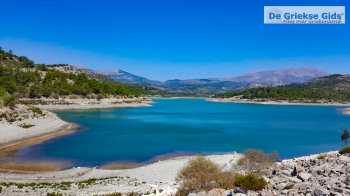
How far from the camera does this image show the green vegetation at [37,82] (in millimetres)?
150000

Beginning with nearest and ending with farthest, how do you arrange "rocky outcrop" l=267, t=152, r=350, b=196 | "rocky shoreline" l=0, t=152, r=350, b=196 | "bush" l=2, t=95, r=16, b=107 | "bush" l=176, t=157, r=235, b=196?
"rocky outcrop" l=267, t=152, r=350, b=196, "rocky shoreline" l=0, t=152, r=350, b=196, "bush" l=176, t=157, r=235, b=196, "bush" l=2, t=95, r=16, b=107

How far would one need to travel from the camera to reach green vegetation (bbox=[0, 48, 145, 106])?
150000 millimetres

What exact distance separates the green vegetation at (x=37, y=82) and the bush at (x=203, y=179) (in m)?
126

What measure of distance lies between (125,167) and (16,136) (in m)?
26.5

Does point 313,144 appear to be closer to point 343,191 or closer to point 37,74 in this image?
point 343,191

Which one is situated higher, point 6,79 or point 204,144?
point 6,79

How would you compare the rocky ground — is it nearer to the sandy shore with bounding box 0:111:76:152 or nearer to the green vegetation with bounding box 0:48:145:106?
the sandy shore with bounding box 0:111:76:152

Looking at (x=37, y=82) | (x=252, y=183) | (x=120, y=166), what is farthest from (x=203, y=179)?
(x=37, y=82)

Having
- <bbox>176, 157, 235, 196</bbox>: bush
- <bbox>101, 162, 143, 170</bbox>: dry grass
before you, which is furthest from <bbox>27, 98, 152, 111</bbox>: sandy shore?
<bbox>176, 157, 235, 196</bbox>: bush

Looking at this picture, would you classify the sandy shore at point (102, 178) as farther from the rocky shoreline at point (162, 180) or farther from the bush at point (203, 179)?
the bush at point (203, 179)

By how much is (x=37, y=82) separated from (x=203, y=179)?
15056 cm

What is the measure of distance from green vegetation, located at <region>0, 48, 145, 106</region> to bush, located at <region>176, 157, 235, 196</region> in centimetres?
12624

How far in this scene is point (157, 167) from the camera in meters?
42.4

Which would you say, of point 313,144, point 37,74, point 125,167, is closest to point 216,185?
point 125,167
